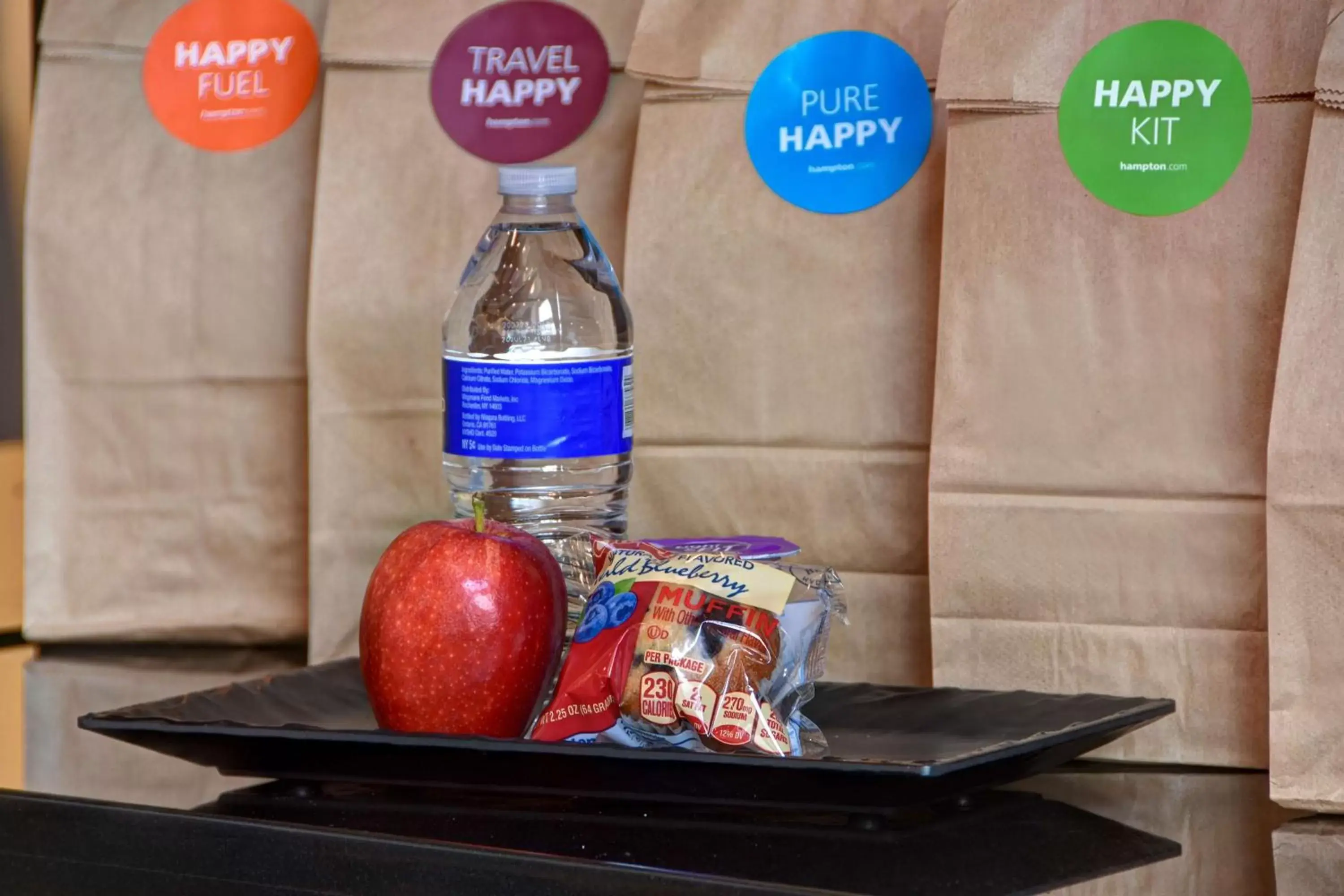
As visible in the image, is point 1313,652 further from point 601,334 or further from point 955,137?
point 601,334

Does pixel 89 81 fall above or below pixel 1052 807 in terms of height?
above

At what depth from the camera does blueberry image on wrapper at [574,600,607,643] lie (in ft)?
2.75

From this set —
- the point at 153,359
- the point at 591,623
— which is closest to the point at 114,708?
the point at 153,359

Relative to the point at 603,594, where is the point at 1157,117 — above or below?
above

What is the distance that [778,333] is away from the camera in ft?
3.22

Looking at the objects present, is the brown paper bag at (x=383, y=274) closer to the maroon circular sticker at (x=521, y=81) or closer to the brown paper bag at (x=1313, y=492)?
the maroon circular sticker at (x=521, y=81)

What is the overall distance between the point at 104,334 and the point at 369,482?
237mm

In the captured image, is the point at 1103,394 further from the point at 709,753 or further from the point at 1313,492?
the point at 709,753

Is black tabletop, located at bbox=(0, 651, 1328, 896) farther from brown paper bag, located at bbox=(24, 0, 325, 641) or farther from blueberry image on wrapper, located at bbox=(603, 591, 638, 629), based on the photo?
brown paper bag, located at bbox=(24, 0, 325, 641)

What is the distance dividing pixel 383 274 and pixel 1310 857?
2.20 feet

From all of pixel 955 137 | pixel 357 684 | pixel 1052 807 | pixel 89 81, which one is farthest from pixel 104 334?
pixel 1052 807

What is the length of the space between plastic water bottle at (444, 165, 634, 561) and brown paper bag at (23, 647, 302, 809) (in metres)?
0.20

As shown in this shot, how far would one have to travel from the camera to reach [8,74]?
125cm

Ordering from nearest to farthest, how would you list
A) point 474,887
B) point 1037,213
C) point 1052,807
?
point 474,887 < point 1052,807 < point 1037,213
